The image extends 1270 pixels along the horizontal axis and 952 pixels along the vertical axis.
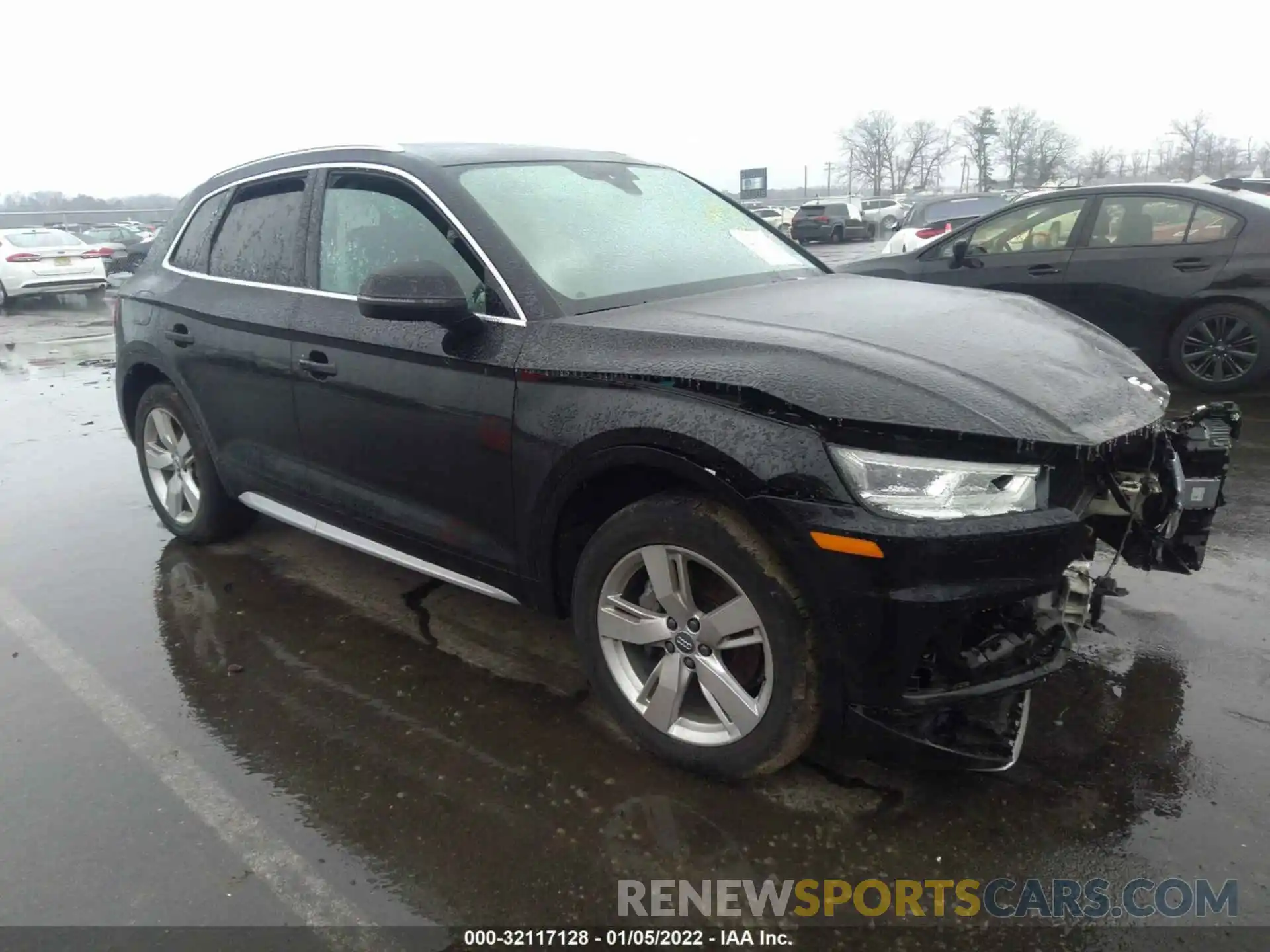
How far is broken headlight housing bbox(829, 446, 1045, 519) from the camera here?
2.22 metres

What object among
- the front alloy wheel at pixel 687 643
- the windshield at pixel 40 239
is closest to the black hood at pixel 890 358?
the front alloy wheel at pixel 687 643

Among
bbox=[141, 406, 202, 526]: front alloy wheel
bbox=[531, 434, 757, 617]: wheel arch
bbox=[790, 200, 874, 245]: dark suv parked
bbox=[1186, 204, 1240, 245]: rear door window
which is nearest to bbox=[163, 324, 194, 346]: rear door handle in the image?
bbox=[141, 406, 202, 526]: front alloy wheel

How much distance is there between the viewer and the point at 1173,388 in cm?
691

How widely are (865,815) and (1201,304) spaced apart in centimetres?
Result: 564

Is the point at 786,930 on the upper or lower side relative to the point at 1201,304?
lower

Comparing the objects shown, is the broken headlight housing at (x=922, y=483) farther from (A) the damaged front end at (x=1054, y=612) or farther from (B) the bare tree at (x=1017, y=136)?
(B) the bare tree at (x=1017, y=136)

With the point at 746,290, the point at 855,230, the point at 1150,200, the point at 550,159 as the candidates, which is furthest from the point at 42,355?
the point at 855,230

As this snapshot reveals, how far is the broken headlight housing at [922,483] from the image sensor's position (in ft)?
7.30

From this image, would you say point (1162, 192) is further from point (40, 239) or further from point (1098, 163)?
point (1098, 163)

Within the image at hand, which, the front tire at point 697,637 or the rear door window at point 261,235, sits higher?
the rear door window at point 261,235

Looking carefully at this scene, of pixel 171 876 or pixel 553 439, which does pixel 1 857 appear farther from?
pixel 553 439

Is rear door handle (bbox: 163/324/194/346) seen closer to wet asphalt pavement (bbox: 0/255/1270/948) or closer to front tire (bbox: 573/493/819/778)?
wet asphalt pavement (bbox: 0/255/1270/948)

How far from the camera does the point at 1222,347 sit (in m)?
6.52

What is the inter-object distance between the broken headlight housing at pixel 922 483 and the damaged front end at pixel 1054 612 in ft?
0.61
